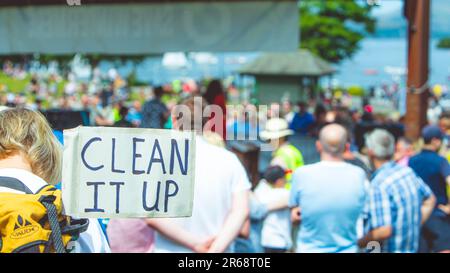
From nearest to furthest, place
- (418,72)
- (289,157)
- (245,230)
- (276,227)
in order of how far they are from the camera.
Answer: (245,230)
(276,227)
(289,157)
(418,72)

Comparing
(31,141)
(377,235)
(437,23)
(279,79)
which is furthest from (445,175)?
(279,79)

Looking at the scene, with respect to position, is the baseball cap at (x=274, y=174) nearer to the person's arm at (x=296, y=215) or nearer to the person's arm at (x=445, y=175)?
the person's arm at (x=296, y=215)

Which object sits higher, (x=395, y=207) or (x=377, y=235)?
(x=395, y=207)

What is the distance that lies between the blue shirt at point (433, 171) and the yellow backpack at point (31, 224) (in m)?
4.57

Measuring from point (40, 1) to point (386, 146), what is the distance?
4731mm

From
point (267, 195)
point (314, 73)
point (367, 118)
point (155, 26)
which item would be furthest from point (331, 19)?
point (267, 195)

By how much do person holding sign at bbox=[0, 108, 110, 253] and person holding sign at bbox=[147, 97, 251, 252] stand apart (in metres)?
1.28

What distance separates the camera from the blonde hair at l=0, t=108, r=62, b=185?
2.18 m

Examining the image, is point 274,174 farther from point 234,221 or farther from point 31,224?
point 31,224

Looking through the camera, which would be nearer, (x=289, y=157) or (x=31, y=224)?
(x=31, y=224)

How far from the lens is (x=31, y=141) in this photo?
2.20 m

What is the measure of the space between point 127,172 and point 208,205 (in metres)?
1.46

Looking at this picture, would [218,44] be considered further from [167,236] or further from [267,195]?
[167,236]
